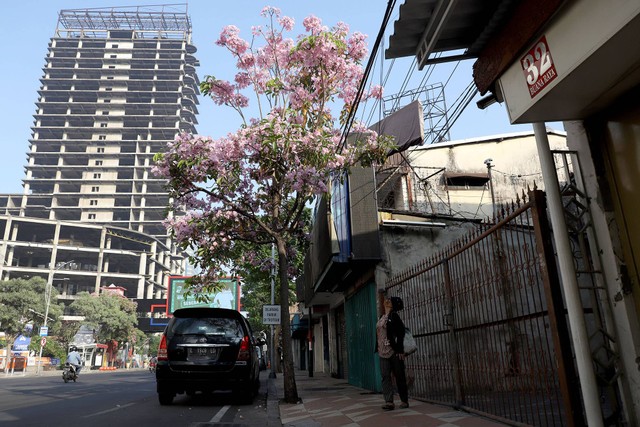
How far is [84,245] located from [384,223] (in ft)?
339

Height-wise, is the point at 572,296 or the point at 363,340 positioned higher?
the point at 572,296

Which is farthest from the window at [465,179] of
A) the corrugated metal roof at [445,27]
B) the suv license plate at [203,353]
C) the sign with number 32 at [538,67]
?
the sign with number 32 at [538,67]

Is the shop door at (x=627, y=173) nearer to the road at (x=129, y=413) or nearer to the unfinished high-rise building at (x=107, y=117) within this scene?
the road at (x=129, y=413)

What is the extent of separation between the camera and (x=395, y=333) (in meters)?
6.91

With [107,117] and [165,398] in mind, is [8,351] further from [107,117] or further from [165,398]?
[107,117]

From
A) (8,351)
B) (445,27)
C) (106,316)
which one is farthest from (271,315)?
(106,316)

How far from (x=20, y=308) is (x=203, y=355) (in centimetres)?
5481

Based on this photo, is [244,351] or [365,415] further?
[244,351]

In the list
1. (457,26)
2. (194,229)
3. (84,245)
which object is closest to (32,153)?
(84,245)

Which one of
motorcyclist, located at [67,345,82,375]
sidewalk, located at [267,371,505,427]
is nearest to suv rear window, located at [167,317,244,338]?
sidewalk, located at [267,371,505,427]

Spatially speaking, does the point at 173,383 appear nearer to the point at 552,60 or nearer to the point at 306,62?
the point at 306,62

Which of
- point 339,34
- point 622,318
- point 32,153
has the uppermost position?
point 32,153

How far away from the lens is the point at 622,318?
3.87 m

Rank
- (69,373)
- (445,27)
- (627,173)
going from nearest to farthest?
(627,173), (445,27), (69,373)
